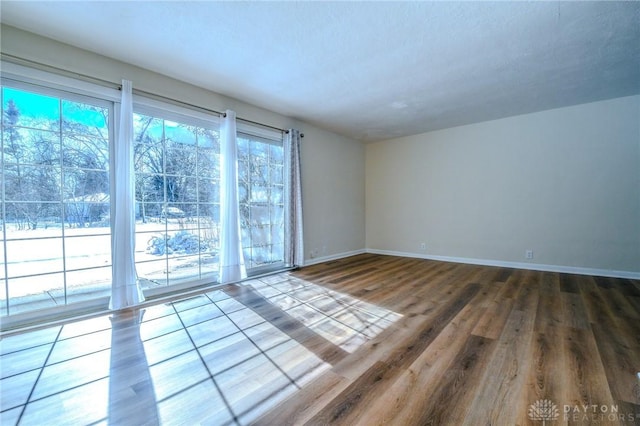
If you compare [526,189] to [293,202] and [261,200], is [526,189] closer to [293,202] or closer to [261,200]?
[293,202]

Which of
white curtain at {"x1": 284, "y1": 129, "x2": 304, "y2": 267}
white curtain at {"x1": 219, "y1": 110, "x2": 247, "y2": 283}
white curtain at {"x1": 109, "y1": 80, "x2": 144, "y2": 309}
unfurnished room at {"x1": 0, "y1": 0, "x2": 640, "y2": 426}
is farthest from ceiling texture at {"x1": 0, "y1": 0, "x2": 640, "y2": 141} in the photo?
white curtain at {"x1": 284, "y1": 129, "x2": 304, "y2": 267}

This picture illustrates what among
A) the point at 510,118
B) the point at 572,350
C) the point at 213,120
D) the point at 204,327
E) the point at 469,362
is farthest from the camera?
the point at 510,118

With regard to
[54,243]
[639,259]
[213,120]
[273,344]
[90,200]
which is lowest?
[273,344]

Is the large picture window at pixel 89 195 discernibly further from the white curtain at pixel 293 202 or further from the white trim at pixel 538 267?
the white trim at pixel 538 267

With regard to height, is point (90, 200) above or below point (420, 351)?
above

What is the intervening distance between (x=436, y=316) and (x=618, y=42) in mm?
3121

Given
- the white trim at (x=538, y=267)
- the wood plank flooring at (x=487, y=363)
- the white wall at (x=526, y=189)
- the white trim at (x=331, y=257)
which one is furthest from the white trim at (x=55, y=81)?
the white trim at (x=538, y=267)

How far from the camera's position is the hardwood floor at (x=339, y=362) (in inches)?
53.2

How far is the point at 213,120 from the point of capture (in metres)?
3.49

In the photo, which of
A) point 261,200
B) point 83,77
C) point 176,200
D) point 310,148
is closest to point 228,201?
point 176,200

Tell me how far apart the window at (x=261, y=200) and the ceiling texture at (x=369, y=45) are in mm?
773

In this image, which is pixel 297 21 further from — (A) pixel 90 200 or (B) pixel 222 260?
(B) pixel 222 260

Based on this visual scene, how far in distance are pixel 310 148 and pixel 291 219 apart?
1.49 metres

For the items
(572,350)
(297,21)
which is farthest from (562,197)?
(297,21)
